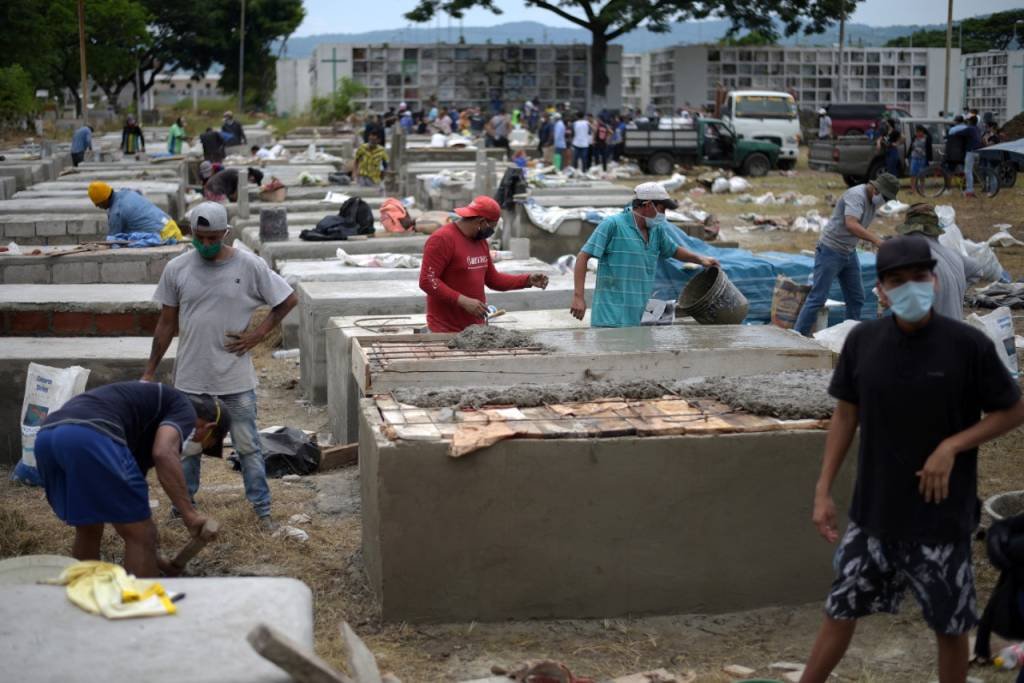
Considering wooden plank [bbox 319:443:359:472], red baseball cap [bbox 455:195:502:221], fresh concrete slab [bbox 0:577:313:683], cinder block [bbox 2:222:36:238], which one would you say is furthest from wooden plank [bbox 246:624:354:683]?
cinder block [bbox 2:222:36:238]

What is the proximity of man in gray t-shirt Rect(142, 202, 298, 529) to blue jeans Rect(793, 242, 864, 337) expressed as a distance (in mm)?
5364

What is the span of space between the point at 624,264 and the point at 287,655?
498cm

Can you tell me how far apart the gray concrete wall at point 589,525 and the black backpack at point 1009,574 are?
66.3 inches

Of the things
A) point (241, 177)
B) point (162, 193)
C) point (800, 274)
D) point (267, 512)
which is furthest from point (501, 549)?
point (162, 193)

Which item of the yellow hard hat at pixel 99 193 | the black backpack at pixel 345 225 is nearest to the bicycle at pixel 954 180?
the black backpack at pixel 345 225

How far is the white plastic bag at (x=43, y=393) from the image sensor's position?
25.1 feet

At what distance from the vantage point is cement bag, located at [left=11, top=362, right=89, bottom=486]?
765cm

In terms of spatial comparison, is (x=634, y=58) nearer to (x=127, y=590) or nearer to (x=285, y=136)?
(x=285, y=136)

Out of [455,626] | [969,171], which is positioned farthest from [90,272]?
[969,171]

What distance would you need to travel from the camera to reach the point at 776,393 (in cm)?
613

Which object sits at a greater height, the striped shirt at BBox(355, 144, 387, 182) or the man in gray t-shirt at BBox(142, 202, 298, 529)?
the striped shirt at BBox(355, 144, 387, 182)

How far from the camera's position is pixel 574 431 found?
18.5 feet

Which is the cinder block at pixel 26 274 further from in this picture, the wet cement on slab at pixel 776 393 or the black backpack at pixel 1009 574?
the black backpack at pixel 1009 574

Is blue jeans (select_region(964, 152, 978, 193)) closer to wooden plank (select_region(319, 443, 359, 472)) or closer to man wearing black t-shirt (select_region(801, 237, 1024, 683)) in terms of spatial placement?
wooden plank (select_region(319, 443, 359, 472))
